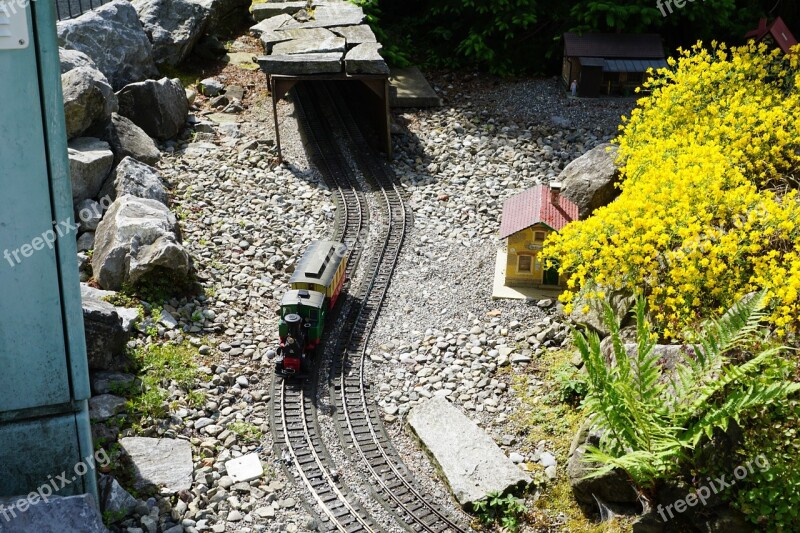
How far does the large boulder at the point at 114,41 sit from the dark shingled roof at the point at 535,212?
10935 mm

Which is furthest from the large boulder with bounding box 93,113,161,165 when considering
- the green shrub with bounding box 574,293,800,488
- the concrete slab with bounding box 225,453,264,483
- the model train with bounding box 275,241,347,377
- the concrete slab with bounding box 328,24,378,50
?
the green shrub with bounding box 574,293,800,488

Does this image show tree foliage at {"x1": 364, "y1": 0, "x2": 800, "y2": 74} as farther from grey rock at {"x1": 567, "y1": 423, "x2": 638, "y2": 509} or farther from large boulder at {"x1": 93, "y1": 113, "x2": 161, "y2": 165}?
grey rock at {"x1": 567, "y1": 423, "x2": 638, "y2": 509}

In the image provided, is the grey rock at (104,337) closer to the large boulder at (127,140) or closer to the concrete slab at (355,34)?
the large boulder at (127,140)

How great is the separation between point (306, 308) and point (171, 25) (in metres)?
13.7

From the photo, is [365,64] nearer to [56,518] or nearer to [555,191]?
[555,191]

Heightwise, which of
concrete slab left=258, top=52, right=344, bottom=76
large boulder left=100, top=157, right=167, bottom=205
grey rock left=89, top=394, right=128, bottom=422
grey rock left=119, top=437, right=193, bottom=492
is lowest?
grey rock left=119, top=437, right=193, bottom=492

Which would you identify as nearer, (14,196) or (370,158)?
(14,196)

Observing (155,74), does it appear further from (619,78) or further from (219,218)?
(619,78)

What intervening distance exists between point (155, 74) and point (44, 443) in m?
15.3

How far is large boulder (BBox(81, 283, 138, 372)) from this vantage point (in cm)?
1141

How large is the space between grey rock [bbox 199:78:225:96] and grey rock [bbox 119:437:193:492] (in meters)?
13.3

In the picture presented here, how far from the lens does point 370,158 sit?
19.6m

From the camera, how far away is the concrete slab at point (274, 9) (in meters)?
24.7

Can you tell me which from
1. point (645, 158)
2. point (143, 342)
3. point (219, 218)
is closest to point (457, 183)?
point (219, 218)
